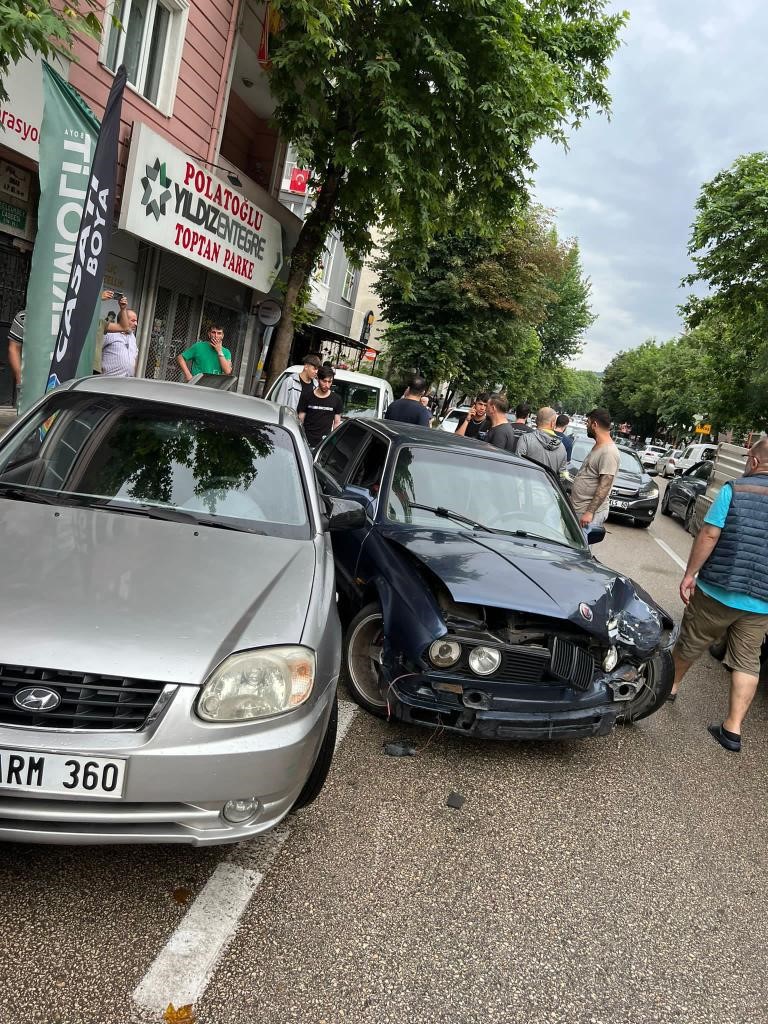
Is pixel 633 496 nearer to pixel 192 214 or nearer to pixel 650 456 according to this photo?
pixel 192 214

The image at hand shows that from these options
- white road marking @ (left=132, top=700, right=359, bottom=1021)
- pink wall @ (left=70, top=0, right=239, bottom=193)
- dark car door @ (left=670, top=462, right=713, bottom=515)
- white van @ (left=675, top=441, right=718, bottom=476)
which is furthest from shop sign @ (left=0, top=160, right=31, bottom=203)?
white van @ (left=675, top=441, right=718, bottom=476)

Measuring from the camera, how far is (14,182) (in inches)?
349

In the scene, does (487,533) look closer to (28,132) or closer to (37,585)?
(37,585)

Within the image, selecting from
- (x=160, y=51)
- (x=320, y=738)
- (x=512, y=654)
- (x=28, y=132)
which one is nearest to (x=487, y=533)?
(x=512, y=654)

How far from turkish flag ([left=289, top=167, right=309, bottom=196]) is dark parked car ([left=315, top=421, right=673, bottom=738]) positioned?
508 inches

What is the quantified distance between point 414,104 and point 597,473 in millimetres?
6336

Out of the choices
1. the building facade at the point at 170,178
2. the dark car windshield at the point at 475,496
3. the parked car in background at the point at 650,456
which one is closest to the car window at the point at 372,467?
the dark car windshield at the point at 475,496

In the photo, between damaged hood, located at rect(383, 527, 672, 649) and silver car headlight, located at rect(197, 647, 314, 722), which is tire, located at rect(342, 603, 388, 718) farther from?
silver car headlight, located at rect(197, 647, 314, 722)

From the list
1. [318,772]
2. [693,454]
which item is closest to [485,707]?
[318,772]

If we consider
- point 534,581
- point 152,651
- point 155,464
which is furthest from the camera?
point 534,581

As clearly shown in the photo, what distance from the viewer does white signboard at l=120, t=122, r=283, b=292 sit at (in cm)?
979

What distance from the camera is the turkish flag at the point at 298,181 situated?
16.4m

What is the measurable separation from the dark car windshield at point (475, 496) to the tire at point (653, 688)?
2.88 feet

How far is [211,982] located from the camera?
2.21m
